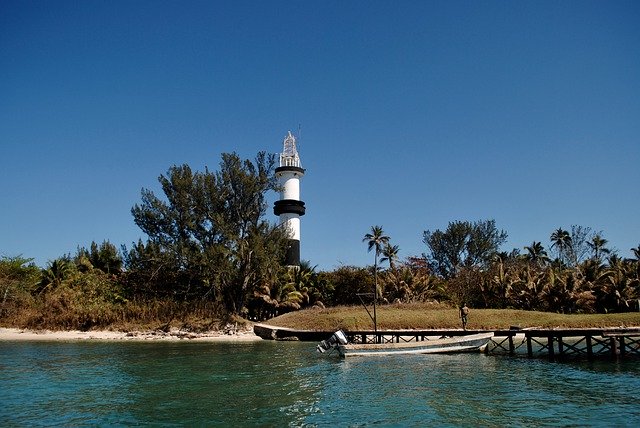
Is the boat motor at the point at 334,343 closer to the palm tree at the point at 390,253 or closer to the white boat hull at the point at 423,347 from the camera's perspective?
the white boat hull at the point at 423,347

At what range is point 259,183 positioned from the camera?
5834 centimetres

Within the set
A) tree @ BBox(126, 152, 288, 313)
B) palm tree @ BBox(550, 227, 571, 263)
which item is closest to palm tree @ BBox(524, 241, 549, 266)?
palm tree @ BBox(550, 227, 571, 263)

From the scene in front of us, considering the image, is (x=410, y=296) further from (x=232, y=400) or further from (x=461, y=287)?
(x=232, y=400)

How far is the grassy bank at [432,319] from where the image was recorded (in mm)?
40531

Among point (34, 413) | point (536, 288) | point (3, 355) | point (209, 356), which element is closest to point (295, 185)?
point (536, 288)

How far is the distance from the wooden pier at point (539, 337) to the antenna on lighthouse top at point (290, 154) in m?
26.8

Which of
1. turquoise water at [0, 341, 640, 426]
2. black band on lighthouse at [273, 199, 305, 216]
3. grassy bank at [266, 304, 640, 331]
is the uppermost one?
black band on lighthouse at [273, 199, 305, 216]

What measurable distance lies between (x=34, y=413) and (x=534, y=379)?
2113 cm

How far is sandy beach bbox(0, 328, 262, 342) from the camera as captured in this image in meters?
47.6

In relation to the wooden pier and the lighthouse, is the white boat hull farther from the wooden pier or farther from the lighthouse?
the lighthouse

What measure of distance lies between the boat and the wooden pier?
5.37 ft

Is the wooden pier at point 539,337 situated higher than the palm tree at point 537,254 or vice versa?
the palm tree at point 537,254

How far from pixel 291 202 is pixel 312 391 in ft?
151

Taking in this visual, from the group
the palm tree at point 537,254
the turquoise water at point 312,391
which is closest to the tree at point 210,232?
the turquoise water at point 312,391
